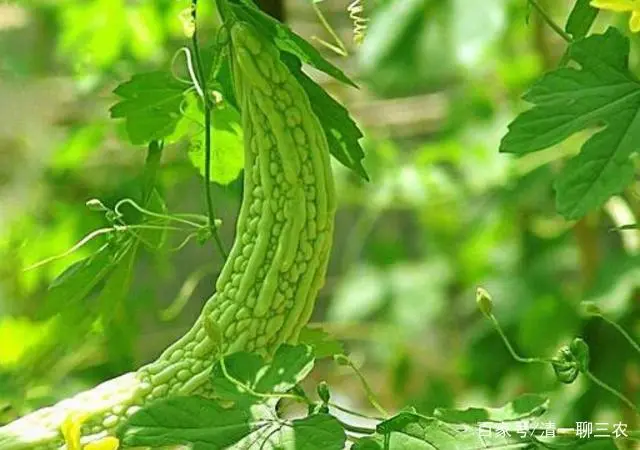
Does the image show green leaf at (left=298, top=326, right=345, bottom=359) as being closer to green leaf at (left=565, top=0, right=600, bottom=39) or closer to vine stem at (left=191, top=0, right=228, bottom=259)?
vine stem at (left=191, top=0, right=228, bottom=259)

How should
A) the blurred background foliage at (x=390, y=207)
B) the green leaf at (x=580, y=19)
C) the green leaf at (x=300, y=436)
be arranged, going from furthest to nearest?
the blurred background foliage at (x=390, y=207) < the green leaf at (x=580, y=19) < the green leaf at (x=300, y=436)

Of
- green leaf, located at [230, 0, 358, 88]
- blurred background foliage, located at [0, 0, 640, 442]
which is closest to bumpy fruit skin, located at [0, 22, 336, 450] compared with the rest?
green leaf, located at [230, 0, 358, 88]

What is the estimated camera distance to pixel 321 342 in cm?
66

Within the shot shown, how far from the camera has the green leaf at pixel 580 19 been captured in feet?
2.14

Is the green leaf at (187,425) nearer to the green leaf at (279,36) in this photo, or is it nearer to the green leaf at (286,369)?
the green leaf at (286,369)

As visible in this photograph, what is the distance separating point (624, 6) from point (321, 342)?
0.22 meters

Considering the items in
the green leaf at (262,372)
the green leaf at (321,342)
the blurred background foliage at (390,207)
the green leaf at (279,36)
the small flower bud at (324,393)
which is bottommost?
the blurred background foliage at (390,207)

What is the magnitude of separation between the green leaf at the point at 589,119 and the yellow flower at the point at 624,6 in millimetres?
20

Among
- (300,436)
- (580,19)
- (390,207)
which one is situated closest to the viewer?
(300,436)

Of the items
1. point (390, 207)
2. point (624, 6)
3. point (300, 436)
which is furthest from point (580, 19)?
point (390, 207)

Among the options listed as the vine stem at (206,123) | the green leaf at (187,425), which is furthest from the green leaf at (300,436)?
the vine stem at (206,123)

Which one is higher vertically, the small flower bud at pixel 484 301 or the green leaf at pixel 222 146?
the green leaf at pixel 222 146

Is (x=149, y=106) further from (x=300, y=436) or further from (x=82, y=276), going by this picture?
(x=300, y=436)

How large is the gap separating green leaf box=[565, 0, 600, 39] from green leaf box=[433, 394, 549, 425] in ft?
0.61
